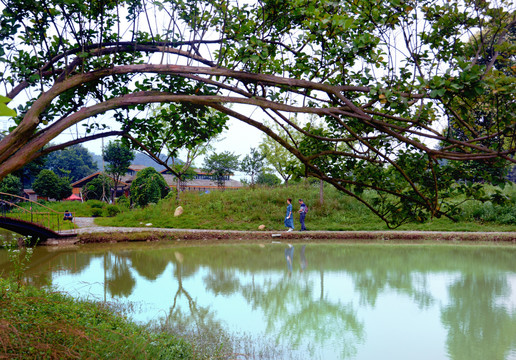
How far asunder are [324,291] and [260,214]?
11472 millimetres

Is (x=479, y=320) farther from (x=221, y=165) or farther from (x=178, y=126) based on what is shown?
(x=221, y=165)

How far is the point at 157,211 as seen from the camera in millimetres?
20891

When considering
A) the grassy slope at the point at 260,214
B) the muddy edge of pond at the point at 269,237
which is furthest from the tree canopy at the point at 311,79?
the grassy slope at the point at 260,214

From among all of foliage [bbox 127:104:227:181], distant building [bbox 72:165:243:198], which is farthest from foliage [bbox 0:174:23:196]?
foliage [bbox 127:104:227:181]

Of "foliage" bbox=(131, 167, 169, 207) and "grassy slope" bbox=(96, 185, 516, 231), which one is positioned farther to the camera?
"foliage" bbox=(131, 167, 169, 207)

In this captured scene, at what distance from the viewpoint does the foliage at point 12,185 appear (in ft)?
95.6

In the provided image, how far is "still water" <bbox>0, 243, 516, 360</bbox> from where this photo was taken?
6.12 m

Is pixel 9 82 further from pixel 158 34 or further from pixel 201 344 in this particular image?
pixel 201 344

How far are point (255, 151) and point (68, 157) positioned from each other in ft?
86.1

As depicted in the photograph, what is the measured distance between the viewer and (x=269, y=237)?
16688 millimetres

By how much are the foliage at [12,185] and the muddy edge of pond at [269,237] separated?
1685cm

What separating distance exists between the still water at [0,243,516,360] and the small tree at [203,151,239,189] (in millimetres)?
20149

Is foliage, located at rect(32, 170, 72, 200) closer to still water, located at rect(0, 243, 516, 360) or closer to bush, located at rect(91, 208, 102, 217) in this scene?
bush, located at rect(91, 208, 102, 217)

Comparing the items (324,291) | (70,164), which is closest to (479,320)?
(324,291)
